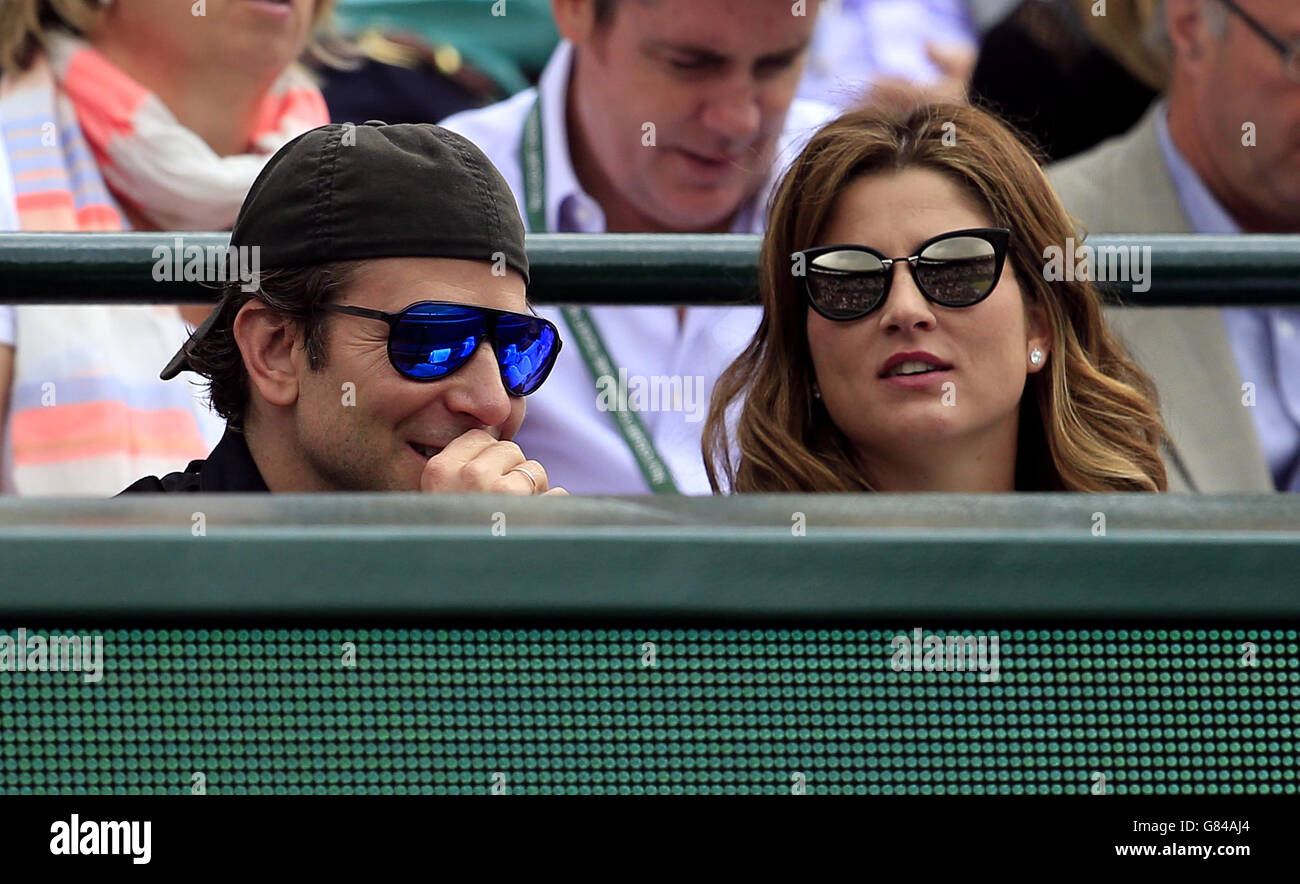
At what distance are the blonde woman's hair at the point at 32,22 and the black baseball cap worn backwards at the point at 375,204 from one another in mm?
1551

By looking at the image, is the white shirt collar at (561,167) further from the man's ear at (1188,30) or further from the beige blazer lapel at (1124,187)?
the man's ear at (1188,30)

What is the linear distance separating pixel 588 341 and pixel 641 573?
243 centimetres

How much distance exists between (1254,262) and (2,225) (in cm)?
210

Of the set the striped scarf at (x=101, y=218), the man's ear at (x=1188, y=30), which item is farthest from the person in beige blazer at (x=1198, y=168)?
the striped scarf at (x=101, y=218)

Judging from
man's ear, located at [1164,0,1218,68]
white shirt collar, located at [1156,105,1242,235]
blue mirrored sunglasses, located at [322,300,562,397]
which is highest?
man's ear, located at [1164,0,1218,68]

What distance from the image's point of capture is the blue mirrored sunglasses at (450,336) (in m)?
1.75

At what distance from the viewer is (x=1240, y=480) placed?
3.37 meters

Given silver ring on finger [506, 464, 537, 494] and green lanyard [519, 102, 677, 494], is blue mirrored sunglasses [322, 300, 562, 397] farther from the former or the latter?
green lanyard [519, 102, 677, 494]

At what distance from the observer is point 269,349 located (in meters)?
1.89

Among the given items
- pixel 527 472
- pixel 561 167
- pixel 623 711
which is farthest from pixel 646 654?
pixel 561 167

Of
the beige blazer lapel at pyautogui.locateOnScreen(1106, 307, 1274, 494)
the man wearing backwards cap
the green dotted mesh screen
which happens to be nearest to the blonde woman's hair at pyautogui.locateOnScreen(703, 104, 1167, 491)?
the man wearing backwards cap

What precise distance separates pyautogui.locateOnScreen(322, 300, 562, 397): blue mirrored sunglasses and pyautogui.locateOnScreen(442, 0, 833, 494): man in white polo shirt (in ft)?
4.58

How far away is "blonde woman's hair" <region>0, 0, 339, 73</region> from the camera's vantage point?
314 cm

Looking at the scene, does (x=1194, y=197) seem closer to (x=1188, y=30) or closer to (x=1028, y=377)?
(x=1188, y=30)
